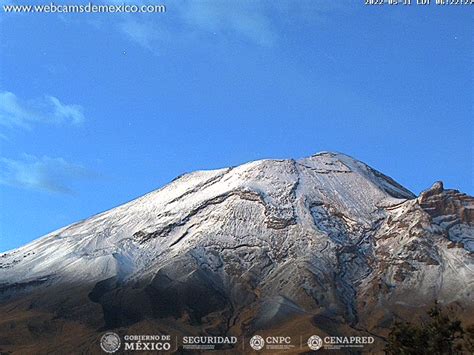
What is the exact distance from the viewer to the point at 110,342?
119938 mm

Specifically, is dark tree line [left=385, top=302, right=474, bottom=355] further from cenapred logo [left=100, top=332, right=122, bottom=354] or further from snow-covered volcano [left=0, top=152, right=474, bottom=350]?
cenapred logo [left=100, top=332, right=122, bottom=354]

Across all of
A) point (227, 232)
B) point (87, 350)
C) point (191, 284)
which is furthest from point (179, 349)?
point (227, 232)

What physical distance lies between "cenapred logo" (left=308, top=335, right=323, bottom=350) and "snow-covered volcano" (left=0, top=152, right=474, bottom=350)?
4.85 metres

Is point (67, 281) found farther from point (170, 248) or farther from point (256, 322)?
point (256, 322)

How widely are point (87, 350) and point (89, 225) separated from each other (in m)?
68.7

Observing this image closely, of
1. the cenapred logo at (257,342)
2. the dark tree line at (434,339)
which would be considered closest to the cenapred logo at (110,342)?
the cenapred logo at (257,342)

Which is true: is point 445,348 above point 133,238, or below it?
below

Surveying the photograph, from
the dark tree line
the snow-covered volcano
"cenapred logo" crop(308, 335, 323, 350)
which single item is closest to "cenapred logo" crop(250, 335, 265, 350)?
the snow-covered volcano

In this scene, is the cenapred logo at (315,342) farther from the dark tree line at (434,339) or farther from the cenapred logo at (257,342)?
the dark tree line at (434,339)

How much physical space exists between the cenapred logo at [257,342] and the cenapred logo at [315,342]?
758 centimetres

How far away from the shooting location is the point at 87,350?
116 metres

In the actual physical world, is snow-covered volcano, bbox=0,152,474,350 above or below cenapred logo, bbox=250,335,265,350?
above

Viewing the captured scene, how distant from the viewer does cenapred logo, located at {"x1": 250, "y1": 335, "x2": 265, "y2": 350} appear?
115 m

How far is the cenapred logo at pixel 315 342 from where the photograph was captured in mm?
109438
